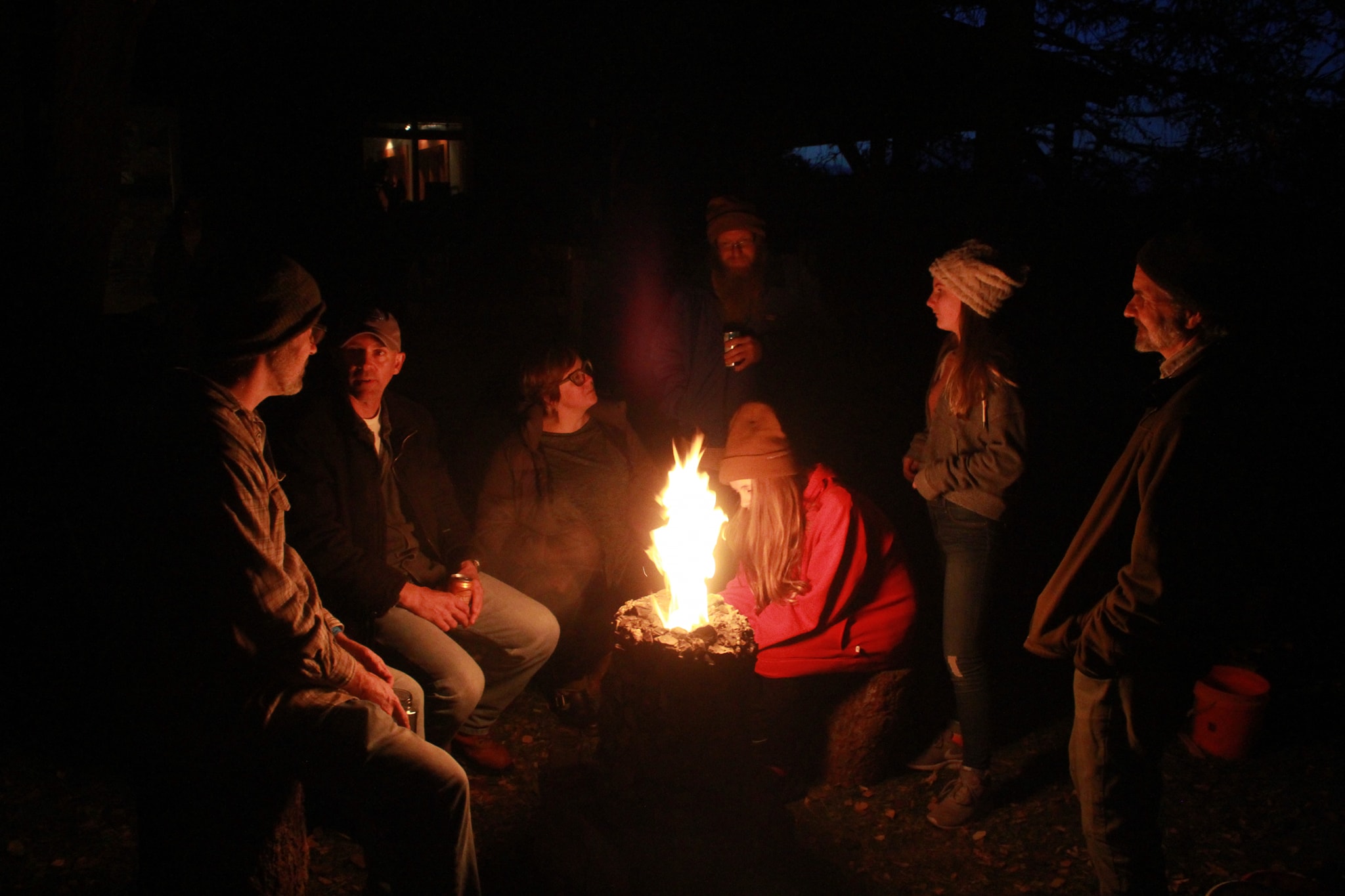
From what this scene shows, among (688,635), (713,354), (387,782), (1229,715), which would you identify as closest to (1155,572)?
(688,635)

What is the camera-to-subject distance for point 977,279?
141 inches

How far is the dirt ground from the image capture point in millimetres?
3428

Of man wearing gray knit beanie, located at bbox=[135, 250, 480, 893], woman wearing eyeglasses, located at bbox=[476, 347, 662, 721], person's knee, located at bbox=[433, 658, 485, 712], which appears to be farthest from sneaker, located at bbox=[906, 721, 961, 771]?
A: man wearing gray knit beanie, located at bbox=[135, 250, 480, 893]

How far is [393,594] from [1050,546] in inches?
178

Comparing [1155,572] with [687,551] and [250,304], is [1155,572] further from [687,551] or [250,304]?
[250,304]

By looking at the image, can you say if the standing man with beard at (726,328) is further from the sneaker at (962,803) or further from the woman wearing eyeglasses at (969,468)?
the sneaker at (962,803)

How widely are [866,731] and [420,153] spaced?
11506mm

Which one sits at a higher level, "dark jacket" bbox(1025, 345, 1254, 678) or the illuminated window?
the illuminated window

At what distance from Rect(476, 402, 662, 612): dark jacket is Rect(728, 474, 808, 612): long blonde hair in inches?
46.5

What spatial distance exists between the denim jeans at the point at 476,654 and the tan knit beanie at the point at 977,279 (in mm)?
2496

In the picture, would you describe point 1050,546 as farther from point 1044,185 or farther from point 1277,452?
point 1044,185

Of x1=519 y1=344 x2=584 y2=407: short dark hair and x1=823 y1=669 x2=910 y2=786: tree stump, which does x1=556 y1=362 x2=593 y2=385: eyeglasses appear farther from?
x1=823 y1=669 x2=910 y2=786: tree stump

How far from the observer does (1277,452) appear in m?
2.46

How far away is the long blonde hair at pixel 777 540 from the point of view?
389 cm
